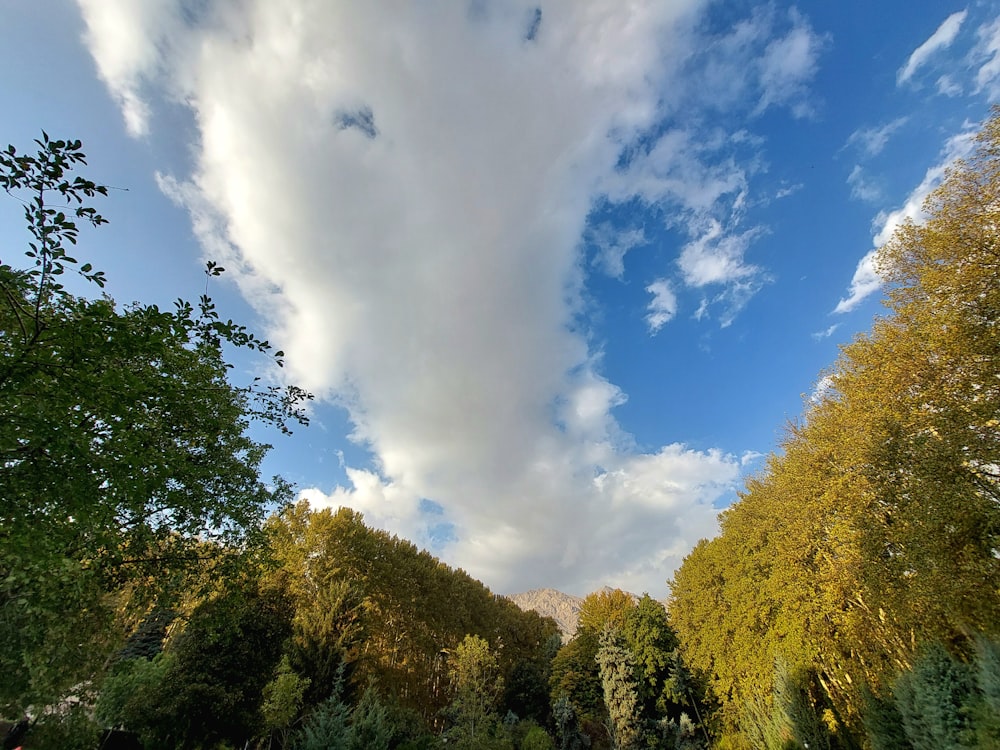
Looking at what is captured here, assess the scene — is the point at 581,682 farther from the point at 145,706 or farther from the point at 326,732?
the point at 145,706

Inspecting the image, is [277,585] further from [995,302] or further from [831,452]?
[995,302]

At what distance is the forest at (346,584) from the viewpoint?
20.1ft

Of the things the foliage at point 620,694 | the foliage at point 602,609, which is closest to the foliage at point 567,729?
the foliage at point 620,694

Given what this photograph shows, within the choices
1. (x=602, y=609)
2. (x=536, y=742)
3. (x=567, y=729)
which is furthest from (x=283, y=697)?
(x=602, y=609)

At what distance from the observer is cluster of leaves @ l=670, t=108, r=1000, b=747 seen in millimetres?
9773

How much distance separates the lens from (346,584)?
22.6m

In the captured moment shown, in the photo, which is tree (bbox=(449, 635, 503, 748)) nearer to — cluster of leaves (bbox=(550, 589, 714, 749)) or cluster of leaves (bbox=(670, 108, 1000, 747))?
cluster of leaves (bbox=(550, 589, 714, 749))

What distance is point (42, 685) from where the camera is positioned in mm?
8930

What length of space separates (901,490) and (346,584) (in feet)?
77.5

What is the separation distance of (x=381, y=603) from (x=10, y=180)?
126ft

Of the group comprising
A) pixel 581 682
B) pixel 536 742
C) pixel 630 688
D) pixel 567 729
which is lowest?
pixel 536 742

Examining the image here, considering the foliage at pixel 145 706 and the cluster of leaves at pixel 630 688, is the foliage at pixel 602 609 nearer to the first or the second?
the cluster of leaves at pixel 630 688

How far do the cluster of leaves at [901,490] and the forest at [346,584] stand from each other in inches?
2.9

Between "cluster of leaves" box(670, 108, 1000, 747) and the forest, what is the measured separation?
0.07 meters
